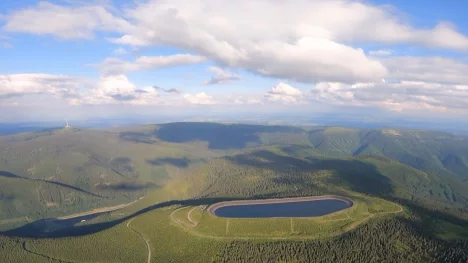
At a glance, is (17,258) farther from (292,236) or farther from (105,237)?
(292,236)

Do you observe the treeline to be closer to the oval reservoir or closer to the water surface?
the water surface

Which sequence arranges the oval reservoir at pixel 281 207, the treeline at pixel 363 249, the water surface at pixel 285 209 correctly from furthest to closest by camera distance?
the oval reservoir at pixel 281 207 < the water surface at pixel 285 209 < the treeline at pixel 363 249

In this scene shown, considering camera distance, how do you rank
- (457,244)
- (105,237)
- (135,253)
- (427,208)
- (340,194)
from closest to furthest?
(457,244), (135,253), (105,237), (427,208), (340,194)

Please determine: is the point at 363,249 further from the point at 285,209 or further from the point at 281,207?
the point at 281,207

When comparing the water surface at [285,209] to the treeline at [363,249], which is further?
the water surface at [285,209]

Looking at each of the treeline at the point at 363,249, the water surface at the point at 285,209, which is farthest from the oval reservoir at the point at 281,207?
the treeline at the point at 363,249

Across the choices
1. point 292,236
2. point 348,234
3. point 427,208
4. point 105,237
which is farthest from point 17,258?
point 427,208

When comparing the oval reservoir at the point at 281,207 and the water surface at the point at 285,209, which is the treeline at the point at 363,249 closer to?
the water surface at the point at 285,209
